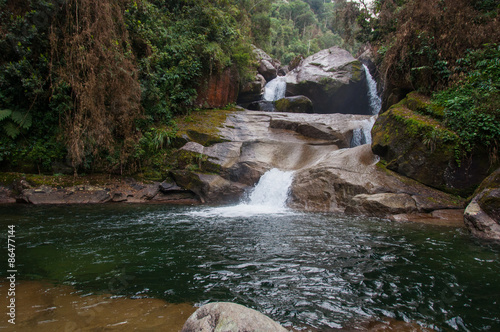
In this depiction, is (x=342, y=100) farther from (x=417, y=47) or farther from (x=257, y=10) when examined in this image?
(x=257, y=10)

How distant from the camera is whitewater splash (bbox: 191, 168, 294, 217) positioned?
910cm

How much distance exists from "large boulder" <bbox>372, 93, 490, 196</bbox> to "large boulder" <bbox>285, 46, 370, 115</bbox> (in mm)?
10155

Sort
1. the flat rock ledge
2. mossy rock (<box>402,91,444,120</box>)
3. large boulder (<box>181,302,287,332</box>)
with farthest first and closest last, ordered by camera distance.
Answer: the flat rock ledge
mossy rock (<box>402,91,444,120</box>)
large boulder (<box>181,302,287,332</box>)

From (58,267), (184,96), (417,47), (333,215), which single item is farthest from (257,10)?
(58,267)

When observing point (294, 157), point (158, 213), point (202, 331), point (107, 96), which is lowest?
point (158, 213)

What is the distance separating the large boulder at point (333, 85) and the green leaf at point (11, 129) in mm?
16858

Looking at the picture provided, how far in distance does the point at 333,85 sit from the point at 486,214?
15379 mm

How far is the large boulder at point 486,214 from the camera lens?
5.58 meters

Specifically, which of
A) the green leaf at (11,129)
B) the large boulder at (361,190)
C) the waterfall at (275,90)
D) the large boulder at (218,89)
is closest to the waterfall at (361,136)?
the large boulder at (361,190)

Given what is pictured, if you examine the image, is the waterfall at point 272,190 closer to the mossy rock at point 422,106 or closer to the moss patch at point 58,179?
the mossy rock at point 422,106

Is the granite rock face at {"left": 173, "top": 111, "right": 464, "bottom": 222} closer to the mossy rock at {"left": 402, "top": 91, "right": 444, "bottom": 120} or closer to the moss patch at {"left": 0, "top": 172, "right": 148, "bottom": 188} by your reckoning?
the mossy rock at {"left": 402, "top": 91, "right": 444, "bottom": 120}

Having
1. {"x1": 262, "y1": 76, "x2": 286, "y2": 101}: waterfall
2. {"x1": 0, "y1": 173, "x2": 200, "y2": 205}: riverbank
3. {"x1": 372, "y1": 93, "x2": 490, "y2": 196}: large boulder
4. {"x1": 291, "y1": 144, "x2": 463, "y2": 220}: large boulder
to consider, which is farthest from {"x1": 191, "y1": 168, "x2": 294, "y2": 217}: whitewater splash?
{"x1": 262, "y1": 76, "x2": 286, "y2": 101}: waterfall

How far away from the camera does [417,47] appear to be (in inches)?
418

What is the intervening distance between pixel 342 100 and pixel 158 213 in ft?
56.6
